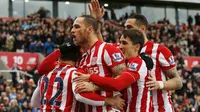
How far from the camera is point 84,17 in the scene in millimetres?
5273

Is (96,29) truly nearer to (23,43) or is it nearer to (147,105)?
(147,105)

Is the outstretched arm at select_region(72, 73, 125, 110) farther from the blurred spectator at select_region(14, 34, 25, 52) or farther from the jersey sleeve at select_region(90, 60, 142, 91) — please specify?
the blurred spectator at select_region(14, 34, 25, 52)

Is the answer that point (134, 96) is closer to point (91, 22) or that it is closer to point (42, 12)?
point (91, 22)

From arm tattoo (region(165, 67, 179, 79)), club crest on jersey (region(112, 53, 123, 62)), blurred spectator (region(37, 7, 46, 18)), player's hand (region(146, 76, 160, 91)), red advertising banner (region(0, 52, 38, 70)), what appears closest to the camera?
club crest on jersey (region(112, 53, 123, 62))

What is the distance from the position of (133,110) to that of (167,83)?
63 centimetres

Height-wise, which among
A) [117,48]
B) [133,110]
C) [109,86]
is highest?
[117,48]

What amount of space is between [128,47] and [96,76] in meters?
0.56

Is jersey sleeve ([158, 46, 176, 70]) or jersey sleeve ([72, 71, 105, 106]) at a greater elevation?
jersey sleeve ([158, 46, 176, 70])

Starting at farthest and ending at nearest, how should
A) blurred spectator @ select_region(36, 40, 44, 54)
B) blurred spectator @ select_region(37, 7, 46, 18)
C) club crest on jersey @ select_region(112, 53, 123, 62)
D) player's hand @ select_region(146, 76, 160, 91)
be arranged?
blurred spectator @ select_region(37, 7, 46, 18), blurred spectator @ select_region(36, 40, 44, 54), player's hand @ select_region(146, 76, 160, 91), club crest on jersey @ select_region(112, 53, 123, 62)

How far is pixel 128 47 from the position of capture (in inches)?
203

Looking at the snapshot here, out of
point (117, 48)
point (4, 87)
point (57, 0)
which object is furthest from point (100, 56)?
point (57, 0)

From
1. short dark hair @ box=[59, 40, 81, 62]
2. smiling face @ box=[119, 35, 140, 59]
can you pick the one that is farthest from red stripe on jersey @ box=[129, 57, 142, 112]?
short dark hair @ box=[59, 40, 81, 62]

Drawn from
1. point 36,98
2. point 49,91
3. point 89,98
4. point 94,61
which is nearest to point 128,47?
point 94,61

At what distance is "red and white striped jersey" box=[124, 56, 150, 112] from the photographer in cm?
507
